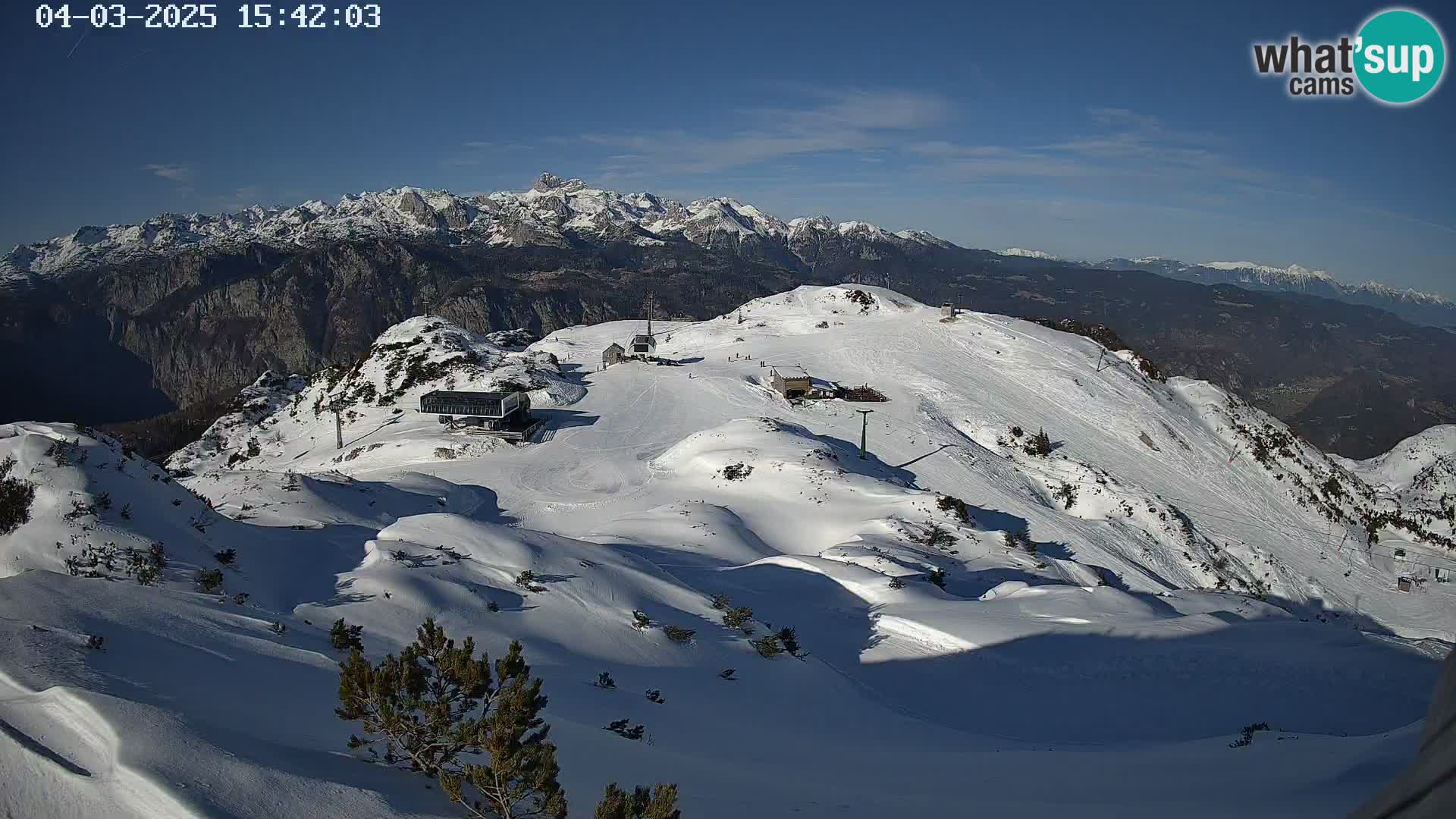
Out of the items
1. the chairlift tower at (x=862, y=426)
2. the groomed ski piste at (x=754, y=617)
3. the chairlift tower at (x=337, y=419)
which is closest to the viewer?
the groomed ski piste at (x=754, y=617)

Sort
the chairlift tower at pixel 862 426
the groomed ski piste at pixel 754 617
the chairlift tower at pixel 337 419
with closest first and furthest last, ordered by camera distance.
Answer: the groomed ski piste at pixel 754 617 < the chairlift tower at pixel 862 426 < the chairlift tower at pixel 337 419

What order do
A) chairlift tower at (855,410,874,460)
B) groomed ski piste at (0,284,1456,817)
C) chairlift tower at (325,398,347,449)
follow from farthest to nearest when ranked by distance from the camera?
chairlift tower at (325,398,347,449)
chairlift tower at (855,410,874,460)
groomed ski piste at (0,284,1456,817)

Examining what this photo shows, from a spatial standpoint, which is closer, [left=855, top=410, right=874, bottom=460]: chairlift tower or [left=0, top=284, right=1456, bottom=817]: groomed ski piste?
[left=0, top=284, right=1456, bottom=817]: groomed ski piste

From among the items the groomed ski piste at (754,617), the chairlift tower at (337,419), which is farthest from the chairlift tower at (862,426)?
the chairlift tower at (337,419)

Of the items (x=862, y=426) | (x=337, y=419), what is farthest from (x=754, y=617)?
(x=337, y=419)

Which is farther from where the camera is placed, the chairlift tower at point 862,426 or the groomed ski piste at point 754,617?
the chairlift tower at point 862,426

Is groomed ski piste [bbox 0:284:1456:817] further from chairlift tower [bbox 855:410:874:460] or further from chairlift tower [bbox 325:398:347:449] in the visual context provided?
chairlift tower [bbox 855:410:874:460]

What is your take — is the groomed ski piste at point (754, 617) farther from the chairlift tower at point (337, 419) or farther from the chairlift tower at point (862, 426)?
the chairlift tower at point (862, 426)

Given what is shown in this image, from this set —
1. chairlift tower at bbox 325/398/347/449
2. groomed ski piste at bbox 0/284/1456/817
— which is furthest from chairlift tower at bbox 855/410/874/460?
chairlift tower at bbox 325/398/347/449

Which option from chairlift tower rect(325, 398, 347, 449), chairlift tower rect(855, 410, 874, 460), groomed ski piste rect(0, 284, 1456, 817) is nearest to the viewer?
groomed ski piste rect(0, 284, 1456, 817)
